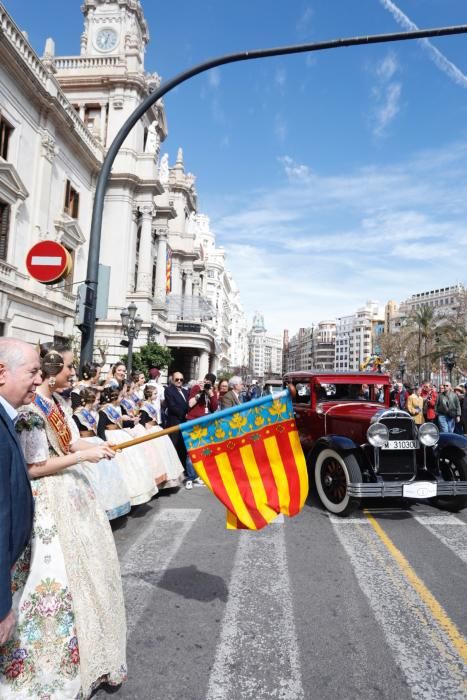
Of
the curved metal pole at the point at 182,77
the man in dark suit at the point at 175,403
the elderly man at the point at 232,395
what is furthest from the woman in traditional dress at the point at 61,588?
the elderly man at the point at 232,395

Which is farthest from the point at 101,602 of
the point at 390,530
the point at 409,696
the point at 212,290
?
the point at 212,290

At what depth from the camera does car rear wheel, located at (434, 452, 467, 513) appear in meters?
6.79

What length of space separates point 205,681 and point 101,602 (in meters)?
0.78

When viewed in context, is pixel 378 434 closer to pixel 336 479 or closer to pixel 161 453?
pixel 336 479

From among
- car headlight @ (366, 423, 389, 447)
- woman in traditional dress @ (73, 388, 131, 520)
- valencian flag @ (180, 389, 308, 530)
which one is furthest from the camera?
car headlight @ (366, 423, 389, 447)

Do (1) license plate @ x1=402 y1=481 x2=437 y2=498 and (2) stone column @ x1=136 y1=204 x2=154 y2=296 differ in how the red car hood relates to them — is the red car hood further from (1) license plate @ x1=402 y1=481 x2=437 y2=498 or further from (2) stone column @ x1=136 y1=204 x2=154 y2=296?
(2) stone column @ x1=136 y1=204 x2=154 y2=296

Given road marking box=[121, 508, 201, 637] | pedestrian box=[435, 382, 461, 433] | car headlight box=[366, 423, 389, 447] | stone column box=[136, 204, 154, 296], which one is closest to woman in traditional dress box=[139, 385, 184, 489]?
road marking box=[121, 508, 201, 637]

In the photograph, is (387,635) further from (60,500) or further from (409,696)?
(60,500)

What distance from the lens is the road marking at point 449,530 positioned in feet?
17.2

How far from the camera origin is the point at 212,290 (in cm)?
10231

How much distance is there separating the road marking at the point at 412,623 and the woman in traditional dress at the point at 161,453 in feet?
10.6

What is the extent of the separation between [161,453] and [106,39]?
4078 centimetres

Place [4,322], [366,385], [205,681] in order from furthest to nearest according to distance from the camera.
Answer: [4,322] → [366,385] → [205,681]

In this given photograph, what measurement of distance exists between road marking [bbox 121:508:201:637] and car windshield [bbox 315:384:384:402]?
2.84 meters
